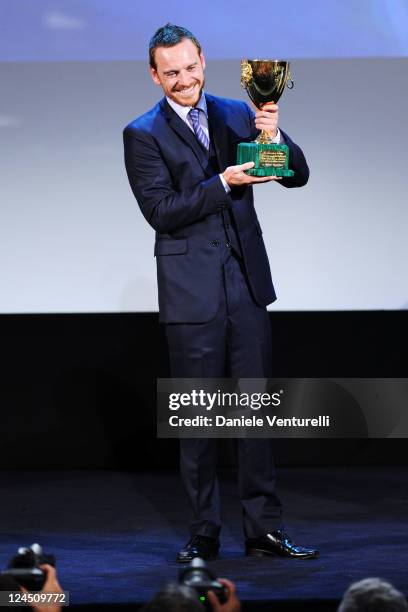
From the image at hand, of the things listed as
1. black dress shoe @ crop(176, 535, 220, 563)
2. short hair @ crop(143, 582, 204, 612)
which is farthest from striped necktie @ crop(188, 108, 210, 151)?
short hair @ crop(143, 582, 204, 612)

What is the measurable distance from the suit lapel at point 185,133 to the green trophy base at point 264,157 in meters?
0.14

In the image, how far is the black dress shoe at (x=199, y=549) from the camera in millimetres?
3381

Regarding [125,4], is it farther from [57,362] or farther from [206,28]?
[57,362]

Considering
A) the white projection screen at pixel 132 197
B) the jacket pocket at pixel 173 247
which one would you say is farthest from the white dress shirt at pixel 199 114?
the white projection screen at pixel 132 197

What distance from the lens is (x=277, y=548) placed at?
11.3 ft

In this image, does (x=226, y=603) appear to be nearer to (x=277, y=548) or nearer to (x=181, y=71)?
(x=277, y=548)

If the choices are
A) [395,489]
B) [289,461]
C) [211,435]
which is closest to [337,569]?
[211,435]

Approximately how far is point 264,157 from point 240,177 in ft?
0.30

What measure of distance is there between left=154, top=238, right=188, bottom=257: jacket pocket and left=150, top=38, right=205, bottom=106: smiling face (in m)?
0.39

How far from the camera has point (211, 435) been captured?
11.3ft

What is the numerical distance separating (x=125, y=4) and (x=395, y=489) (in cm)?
220

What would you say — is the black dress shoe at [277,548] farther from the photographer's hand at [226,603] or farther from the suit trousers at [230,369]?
the photographer's hand at [226,603]

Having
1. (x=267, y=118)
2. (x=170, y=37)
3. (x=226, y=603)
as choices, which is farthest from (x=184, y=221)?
(x=226, y=603)

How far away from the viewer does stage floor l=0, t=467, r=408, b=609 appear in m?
3.12
